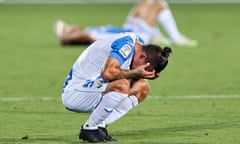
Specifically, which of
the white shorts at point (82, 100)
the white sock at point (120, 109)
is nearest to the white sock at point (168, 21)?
the white shorts at point (82, 100)

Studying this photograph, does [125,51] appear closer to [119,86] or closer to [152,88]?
[119,86]

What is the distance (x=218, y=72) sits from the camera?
14.7m

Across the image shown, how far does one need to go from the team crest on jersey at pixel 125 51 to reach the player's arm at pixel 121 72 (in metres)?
0.09

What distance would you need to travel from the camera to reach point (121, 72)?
7961mm

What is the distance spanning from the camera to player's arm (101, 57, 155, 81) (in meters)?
7.93

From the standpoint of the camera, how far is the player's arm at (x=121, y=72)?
793cm

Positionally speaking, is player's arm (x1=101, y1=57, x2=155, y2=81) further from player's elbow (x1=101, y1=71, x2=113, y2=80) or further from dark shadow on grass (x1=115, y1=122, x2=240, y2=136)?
dark shadow on grass (x1=115, y1=122, x2=240, y2=136)

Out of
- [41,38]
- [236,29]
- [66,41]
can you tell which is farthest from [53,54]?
[236,29]

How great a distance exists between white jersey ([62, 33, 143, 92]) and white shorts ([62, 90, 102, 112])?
4 cm

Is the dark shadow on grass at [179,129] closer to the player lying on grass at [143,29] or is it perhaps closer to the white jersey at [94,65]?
the white jersey at [94,65]

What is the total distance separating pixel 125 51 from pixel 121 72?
21 centimetres

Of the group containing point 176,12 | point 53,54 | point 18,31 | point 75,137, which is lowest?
point 176,12

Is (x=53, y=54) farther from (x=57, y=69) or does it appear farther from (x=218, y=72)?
(x=218, y=72)

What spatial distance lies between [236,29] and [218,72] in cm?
721
